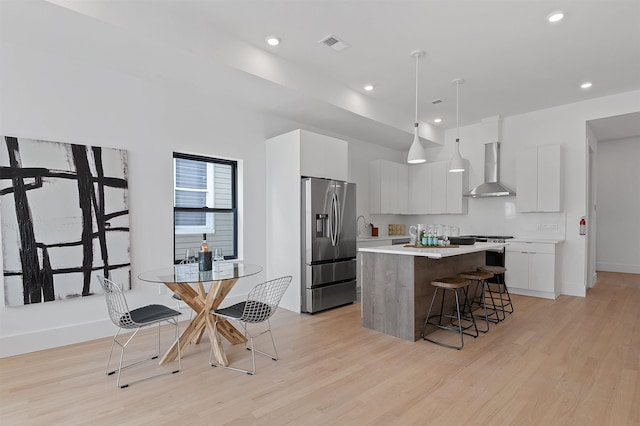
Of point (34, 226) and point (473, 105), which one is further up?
point (473, 105)

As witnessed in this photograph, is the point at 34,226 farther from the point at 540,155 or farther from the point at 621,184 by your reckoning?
the point at 621,184

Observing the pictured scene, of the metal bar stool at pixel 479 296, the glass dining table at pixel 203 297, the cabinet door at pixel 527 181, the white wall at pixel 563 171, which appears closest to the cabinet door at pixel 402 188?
the white wall at pixel 563 171

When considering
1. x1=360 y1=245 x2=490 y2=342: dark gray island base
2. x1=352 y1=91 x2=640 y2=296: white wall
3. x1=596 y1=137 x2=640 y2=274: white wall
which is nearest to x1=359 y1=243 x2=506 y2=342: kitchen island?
x1=360 y1=245 x2=490 y2=342: dark gray island base

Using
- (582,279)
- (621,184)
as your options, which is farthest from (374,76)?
(621,184)

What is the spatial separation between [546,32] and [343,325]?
149 inches

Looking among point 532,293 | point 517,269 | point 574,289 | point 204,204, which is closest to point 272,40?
point 204,204

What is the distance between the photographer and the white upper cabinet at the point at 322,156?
4688 millimetres

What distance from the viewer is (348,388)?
100 inches

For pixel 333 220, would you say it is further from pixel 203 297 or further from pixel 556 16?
pixel 556 16

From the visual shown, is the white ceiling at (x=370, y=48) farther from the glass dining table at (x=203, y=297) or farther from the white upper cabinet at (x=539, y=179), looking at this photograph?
the glass dining table at (x=203, y=297)

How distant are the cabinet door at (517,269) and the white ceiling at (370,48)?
98.0 inches

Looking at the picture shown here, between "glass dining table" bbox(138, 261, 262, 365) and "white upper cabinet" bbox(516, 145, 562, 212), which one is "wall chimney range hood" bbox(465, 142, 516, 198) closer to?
"white upper cabinet" bbox(516, 145, 562, 212)

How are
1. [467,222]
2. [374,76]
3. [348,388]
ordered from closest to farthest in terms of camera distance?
[348,388], [374,76], [467,222]

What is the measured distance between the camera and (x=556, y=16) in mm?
3172
